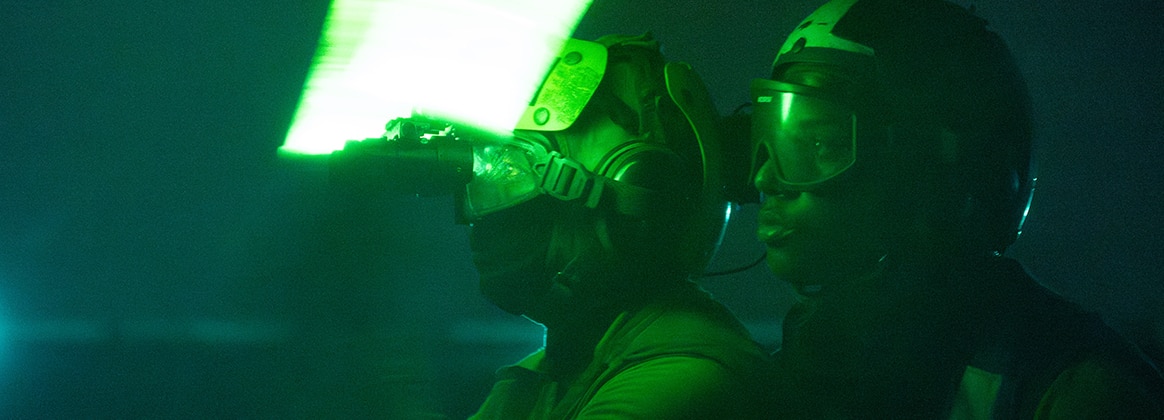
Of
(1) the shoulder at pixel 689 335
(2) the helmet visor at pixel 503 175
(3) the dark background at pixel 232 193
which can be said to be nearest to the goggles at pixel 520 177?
(2) the helmet visor at pixel 503 175

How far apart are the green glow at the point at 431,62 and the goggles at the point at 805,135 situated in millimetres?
508

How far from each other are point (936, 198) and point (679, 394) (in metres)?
0.58

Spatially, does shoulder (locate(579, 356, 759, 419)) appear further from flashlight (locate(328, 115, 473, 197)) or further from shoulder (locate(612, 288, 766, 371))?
flashlight (locate(328, 115, 473, 197))

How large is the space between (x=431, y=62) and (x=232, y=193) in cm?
136

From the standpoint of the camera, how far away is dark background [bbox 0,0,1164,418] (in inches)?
87.6

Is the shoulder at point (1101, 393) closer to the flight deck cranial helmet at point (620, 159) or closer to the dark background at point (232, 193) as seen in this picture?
the flight deck cranial helmet at point (620, 159)

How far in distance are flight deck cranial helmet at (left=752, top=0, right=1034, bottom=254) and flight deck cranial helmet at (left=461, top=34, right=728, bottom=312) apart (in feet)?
0.68

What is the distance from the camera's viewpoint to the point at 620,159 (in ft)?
5.29

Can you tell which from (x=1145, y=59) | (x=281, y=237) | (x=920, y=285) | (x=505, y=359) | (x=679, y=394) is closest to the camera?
(x=679, y=394)

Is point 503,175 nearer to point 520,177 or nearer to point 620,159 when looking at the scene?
point 520,177

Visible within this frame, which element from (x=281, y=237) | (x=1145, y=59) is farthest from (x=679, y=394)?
(x=281, y=237)

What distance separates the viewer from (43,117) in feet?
8.34

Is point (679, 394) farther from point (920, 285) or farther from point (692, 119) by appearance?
point (692, 119)

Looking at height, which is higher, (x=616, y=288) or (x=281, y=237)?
(x=616, y=288)
